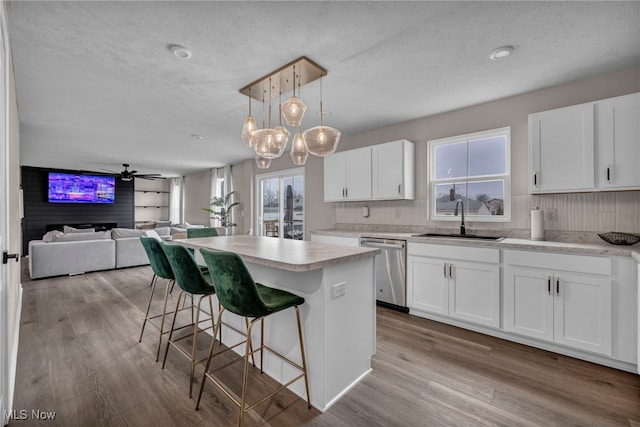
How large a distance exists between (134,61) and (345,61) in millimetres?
1747

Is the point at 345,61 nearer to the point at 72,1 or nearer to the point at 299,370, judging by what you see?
the point at 72,1

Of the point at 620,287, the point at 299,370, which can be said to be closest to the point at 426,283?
the point at 620,287

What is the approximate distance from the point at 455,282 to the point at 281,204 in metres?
3.95

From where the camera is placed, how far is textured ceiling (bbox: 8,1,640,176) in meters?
1.75

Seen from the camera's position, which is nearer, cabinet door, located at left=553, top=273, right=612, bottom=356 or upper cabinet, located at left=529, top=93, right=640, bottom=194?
cabinet door, located at left=553, top=273, right=612, bottom=356

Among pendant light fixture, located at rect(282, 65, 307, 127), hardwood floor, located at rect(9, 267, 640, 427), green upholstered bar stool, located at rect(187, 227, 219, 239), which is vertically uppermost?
pendant light fixture, located at rect(282, 65, 307, 127)

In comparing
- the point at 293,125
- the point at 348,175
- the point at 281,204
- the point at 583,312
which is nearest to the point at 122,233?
the point at 281,204

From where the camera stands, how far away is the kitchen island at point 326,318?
1707mm

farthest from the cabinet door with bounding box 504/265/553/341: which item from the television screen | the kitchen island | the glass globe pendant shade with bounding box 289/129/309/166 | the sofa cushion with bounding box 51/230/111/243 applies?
the television screen

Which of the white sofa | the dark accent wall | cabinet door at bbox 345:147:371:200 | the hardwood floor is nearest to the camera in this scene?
the hardwood floor

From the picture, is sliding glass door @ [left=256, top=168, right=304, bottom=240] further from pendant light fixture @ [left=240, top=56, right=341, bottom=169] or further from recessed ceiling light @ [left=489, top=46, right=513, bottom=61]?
recessed ceiling light @ [left=489, top=46, right=513, bottom=61]

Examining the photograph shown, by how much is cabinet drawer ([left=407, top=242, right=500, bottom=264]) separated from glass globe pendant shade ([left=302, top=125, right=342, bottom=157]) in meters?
1.51

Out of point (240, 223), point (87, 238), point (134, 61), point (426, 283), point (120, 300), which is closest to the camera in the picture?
point (134, 61)

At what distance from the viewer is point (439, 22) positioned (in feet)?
6.10
